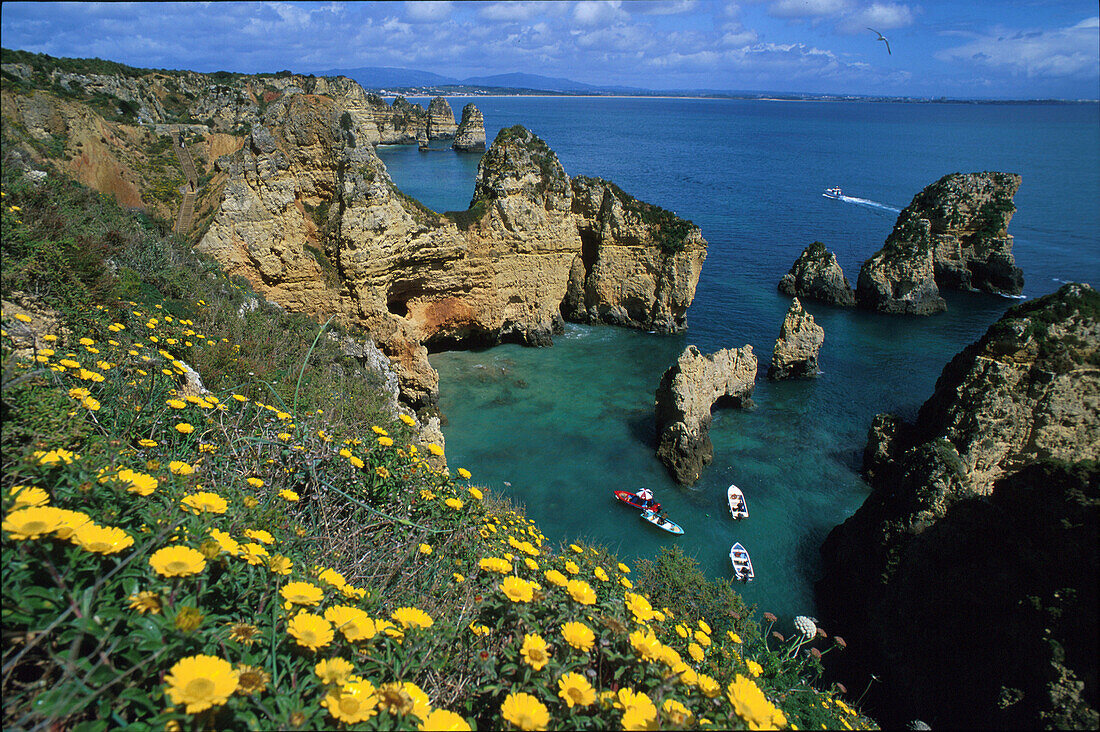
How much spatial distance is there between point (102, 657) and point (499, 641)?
1660 mm

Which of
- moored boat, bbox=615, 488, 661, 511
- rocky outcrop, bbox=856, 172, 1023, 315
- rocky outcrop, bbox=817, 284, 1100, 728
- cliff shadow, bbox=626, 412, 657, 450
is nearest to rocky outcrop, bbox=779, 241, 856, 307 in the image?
rocky outcrop, bbox=856, 172, 1023, 315

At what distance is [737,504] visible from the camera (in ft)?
52.1

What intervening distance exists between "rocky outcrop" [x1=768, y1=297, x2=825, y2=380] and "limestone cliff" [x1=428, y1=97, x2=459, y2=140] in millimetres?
107481

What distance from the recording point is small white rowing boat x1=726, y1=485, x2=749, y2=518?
15711 millimetres

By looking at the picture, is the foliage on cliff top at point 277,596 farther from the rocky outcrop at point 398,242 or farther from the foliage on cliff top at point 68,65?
the foliage on cliff top at point 68,65

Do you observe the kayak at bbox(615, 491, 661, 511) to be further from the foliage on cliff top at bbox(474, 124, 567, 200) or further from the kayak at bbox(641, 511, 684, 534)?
the foliage on cliff top at bbox(474, 124, 567, 200)

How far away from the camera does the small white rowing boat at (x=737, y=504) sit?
15.7 m

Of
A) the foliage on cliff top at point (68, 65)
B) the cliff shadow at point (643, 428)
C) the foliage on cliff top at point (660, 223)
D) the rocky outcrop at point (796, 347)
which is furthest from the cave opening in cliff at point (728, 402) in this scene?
the foliage on cliff top at point (68, 65)

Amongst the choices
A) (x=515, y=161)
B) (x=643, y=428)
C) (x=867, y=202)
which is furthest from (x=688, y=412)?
(x=867, y=202)

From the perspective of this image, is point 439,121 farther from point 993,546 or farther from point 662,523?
point 993,546

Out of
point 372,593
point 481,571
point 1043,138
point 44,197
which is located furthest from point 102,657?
point 1043,138

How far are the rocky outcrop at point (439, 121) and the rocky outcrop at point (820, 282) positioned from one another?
9758 centimetres

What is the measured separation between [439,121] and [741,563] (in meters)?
120

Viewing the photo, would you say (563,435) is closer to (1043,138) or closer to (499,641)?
(499,641)
